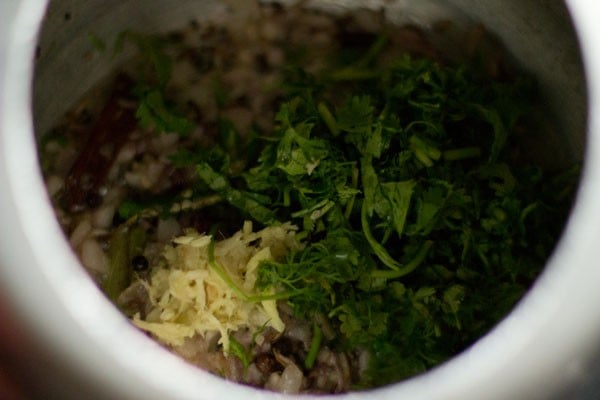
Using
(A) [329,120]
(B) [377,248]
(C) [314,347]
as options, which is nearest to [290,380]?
(C) [314,347]

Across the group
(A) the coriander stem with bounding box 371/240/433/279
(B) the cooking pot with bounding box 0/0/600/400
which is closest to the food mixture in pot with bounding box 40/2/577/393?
(A) the coriander stem with bounding box 371/240/433/279

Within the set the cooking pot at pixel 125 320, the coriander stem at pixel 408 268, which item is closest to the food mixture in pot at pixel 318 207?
the coriander stem at pixel 408 268

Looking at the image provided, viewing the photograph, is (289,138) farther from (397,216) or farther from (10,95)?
(10,95)

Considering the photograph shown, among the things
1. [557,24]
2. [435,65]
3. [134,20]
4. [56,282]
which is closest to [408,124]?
[435,65]

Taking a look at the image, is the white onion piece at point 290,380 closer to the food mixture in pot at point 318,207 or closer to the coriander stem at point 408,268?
the food mixture in pot at point 318,207

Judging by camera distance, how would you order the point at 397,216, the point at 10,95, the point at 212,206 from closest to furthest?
1. the point at 10,95
2. the point at 397,216
3. the point at 212,206

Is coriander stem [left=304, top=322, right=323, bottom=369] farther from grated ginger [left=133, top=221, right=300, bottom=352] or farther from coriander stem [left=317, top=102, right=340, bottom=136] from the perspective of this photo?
coriander stem [left=317, top=102, right=340, bottom=136]

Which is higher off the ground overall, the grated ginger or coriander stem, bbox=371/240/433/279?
coriander stem, bbox=371/240/433/279
